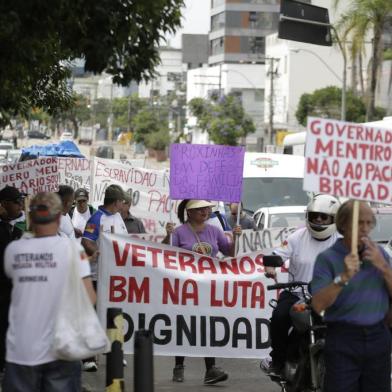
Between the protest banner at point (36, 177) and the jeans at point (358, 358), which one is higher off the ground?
the protest banner at point (36, 177)

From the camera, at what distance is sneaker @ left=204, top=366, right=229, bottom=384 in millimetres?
11172

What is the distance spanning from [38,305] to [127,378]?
4.89 metres

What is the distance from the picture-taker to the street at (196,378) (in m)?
11.0

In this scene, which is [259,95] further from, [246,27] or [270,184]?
[270,184]

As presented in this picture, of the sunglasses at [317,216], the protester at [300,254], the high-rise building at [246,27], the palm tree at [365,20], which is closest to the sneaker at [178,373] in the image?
the protester at [300,254]

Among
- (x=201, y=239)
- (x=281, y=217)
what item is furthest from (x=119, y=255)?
(x=281, y=217)

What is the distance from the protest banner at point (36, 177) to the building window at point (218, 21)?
119455mm

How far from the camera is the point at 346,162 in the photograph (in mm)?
7230

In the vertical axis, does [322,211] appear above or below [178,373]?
above

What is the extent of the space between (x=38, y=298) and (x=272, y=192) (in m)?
16.6

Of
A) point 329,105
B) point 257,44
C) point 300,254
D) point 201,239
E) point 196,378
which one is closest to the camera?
point 300,254

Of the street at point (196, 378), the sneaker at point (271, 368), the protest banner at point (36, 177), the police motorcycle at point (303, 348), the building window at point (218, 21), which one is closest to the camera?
the police motorcycle at point (303, 348)

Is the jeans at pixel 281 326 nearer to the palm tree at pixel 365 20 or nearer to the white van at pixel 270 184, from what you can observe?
the white van at pixel 270 184

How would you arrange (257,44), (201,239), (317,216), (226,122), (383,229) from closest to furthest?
(317,216)
(201,239)
(383,229)
(226,122)
(257,44)
